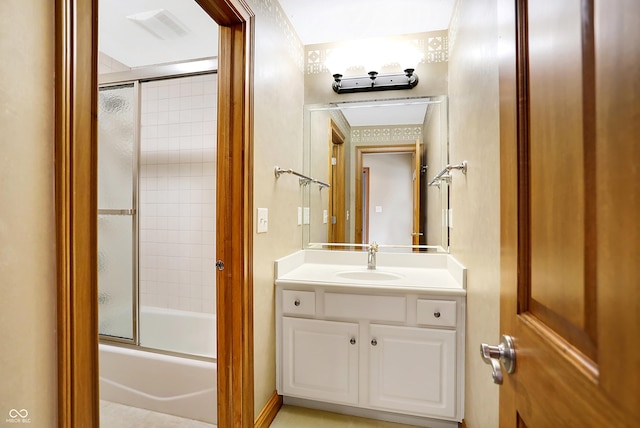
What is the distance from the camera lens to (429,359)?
1607 millimetres

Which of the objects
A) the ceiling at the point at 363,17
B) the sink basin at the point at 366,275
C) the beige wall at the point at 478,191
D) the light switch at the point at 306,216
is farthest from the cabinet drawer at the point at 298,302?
the ceiling at the point at 363,17

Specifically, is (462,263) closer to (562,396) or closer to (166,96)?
(562,396)

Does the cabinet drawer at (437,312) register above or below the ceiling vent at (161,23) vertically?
below

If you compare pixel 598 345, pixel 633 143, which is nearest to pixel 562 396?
pixel 598 345

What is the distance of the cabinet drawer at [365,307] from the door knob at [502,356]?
978mm

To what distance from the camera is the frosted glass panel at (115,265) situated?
2.34 metres

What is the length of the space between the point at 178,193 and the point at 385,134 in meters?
1.74

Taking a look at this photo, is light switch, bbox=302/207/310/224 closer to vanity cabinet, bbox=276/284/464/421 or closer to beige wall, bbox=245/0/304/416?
beige wall, bbox=245/0/304/416

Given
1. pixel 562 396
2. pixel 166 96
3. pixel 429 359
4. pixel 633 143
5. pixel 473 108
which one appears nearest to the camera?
pixel 633 143

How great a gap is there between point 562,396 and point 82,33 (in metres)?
1.12

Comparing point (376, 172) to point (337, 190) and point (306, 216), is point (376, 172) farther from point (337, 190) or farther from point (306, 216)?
point (306, 216)

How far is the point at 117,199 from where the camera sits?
236 centimetres

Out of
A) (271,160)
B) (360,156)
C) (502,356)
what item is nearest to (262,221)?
(271,160)

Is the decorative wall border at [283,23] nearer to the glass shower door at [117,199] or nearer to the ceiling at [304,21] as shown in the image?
the ceiling at [304,21]
